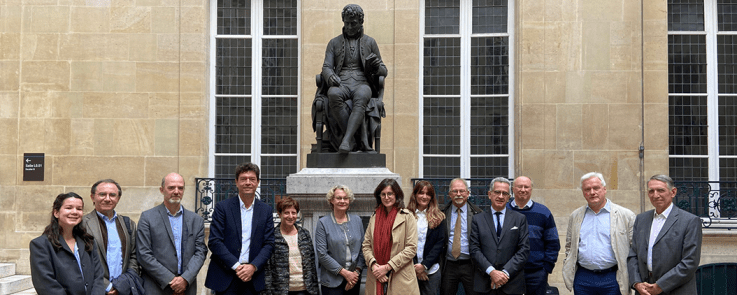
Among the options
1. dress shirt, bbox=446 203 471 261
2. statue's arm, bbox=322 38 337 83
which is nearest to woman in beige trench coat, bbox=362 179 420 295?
dress shirt, bbox=446 203 471 261

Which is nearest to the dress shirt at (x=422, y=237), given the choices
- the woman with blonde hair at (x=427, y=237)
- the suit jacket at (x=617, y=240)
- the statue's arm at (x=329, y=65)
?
the woman with blonde hair at (x=427, y=237)

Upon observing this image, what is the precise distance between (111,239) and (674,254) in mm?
4511

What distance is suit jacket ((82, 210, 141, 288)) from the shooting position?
212 inches

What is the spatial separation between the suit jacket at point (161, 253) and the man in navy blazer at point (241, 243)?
19 centimetres

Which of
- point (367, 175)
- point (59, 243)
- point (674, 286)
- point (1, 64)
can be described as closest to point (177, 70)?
point (1, 64)

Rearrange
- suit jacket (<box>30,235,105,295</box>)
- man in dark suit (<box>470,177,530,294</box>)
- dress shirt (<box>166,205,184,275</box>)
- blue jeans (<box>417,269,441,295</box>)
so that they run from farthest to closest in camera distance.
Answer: blue jeans (<box>417,269,441,295</box>) → man in dark suit (<box>470,177,530,294</box>) → dress shirt (<box>166,205,184,275</box>) → suit jacket (<box>30,235,105,295</box>)

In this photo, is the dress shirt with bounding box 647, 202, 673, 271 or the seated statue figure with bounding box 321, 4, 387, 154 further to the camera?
the seated statue figure with bounding box 321, 4, 387, 154

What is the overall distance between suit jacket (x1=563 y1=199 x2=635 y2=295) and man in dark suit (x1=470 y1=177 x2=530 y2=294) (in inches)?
15.5

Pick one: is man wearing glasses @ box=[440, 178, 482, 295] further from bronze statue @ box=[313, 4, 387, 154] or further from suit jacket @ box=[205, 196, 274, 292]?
suit jacket @ box=[205, 196, 274, 292]

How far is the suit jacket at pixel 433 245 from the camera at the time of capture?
6.29m

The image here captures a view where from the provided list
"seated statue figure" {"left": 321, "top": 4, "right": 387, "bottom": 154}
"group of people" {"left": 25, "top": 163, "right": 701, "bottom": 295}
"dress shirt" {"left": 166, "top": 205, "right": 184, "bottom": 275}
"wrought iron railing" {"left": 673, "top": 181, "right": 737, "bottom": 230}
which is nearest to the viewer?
"group of people" {"left": 25, "top": 163, "right": 701, "bottom": 295}

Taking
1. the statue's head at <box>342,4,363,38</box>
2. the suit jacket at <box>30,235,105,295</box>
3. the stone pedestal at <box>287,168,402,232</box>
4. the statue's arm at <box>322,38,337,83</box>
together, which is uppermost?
the statue's head at <box>342,4,363,38</box>

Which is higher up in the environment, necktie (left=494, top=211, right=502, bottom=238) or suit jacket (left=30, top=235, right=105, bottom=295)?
necktie (left=494, top=211, right=502, bottom=238)

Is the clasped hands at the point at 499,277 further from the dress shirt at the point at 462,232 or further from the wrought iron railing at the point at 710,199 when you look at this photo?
the wrought iron railing at the point at 710,199
